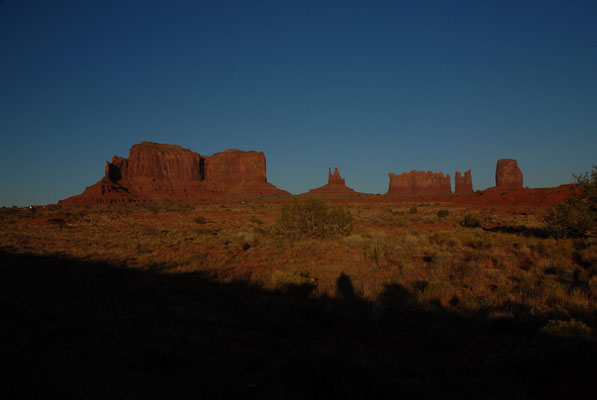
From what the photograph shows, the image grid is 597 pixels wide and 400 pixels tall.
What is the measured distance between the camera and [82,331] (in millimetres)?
5203

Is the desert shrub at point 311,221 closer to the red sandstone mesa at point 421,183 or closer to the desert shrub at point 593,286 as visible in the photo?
the desert shrub at point 593,286

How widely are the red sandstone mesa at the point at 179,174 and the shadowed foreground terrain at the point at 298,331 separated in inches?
4346

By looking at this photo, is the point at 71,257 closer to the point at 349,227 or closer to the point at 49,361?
the point at 49,361

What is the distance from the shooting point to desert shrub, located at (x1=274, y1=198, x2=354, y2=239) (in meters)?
17.0

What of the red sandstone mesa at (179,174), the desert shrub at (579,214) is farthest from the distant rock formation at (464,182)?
the desert shrub at (579,214)

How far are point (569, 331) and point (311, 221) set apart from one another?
1297 centimetres

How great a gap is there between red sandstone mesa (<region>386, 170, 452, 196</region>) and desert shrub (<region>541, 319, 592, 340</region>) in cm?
14792

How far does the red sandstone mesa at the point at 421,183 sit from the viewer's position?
5832 inches

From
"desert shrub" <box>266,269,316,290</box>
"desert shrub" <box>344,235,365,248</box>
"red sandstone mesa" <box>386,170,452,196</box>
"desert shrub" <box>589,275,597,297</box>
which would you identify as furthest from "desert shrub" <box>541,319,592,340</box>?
"red sandstone mesa" <box>386,170,452,196</box>

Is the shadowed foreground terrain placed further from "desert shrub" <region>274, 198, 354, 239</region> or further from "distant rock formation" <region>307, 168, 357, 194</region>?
"distant rock formation" <region>307, 168, 357, 194</region>

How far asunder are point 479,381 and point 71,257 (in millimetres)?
15100

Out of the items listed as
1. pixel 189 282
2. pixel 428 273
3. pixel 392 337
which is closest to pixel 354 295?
pixel 392 337

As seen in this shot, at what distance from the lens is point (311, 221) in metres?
17.2

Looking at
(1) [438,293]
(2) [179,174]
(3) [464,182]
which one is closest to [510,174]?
(3) [464,182]
